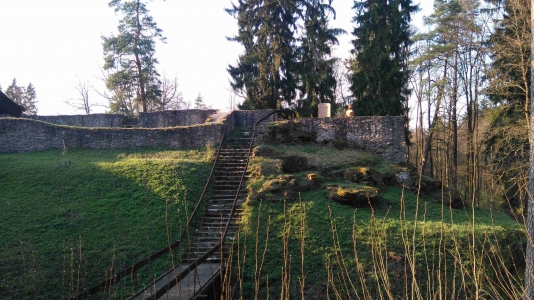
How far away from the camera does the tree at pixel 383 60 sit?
2192cm

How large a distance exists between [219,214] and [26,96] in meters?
39.9

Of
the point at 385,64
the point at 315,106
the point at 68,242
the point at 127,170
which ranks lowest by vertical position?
the point at 68,242

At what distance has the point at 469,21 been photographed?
2000cm

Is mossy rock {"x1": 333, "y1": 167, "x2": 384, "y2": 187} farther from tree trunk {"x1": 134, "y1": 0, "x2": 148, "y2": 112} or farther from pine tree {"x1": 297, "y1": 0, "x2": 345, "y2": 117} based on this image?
tree trunk {"x1": 134, "y1": 0, "x2": 148, "y2": 112}

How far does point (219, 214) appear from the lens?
503 inches

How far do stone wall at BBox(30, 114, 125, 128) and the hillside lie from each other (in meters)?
5.63

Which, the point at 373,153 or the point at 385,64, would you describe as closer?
the point at 373,153

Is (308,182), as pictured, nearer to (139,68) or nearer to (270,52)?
(270,52)

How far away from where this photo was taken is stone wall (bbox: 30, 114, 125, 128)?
76.5ft

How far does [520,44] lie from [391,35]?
929cm

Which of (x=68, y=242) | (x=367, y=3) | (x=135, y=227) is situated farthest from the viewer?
(x=367, y=3)

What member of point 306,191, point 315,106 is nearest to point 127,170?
point 306,191

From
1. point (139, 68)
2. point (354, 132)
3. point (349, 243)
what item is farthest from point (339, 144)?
point (139, 68)

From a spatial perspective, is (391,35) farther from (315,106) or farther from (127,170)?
(127,170)
